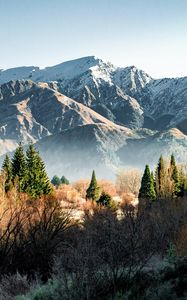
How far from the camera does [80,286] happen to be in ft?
48.6

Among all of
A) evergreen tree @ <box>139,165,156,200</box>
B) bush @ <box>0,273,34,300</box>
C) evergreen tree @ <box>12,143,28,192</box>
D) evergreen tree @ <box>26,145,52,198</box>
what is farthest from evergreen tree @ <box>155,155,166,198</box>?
bush @ <box>0,273,34,300</box>

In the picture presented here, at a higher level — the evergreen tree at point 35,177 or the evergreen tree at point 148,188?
the evergreen tree at point 35,177

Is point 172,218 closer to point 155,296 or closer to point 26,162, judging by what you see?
point 26,162

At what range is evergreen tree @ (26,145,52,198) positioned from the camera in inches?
2395

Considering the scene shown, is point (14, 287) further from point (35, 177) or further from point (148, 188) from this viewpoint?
point (148, 188)

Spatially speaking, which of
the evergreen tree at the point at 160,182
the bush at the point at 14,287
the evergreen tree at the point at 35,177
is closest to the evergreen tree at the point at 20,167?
the evergreen tree at the point at 35,177

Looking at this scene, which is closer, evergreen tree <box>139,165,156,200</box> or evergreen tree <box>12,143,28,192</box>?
evergreen tree <box>12,143,28,192</box>

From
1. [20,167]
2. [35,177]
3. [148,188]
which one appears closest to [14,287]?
[20,167]

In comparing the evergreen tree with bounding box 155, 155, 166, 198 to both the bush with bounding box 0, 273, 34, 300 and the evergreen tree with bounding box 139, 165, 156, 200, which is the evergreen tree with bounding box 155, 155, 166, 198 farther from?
the bush with bounding box 0, 273, 34, 300

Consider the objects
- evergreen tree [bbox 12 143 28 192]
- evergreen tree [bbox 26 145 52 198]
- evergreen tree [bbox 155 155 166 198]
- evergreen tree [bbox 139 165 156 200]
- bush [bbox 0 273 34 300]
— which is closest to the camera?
bush [bbox 0 273 34 300]

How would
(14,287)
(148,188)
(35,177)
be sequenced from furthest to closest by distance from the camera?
(148,188), (35,177), (14,287)

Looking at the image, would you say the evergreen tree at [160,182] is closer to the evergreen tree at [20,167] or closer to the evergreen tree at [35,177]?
the evergreen tree at [35,177]

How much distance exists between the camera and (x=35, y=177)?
6272cm

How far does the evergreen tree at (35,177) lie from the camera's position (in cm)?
6084
